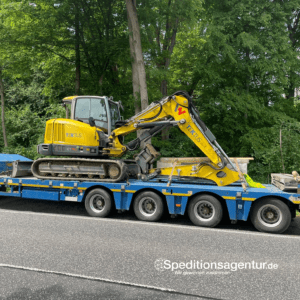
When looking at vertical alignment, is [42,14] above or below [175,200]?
above

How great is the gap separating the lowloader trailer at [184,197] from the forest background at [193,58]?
5.67m

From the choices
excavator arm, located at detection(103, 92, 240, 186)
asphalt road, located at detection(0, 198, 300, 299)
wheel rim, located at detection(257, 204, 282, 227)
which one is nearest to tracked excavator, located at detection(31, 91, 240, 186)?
excavator arm, located at detection(103, 92, 240, 186)

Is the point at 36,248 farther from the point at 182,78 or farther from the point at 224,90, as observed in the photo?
the point at 182,78

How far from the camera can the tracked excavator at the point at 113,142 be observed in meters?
7.92

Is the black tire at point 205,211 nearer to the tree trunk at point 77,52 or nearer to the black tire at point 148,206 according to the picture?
the black tire at point 148,206

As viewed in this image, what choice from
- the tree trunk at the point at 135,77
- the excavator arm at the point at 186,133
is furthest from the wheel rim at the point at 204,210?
the tree trunk at the point at 135,77

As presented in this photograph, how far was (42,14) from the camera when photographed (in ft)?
43.1

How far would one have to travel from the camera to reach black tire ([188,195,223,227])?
7082 millimetres

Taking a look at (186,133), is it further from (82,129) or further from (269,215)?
(82,129)

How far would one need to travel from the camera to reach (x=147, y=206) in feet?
25.6

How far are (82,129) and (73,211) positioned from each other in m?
2.64

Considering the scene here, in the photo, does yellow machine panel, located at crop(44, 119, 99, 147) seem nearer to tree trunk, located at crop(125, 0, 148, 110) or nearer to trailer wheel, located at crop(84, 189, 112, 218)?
trailer wheel, located at crop(84, 189, 112, 218)

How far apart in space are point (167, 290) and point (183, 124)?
4.91 metres

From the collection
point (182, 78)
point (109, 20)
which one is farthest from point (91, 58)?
point (182, 78)
